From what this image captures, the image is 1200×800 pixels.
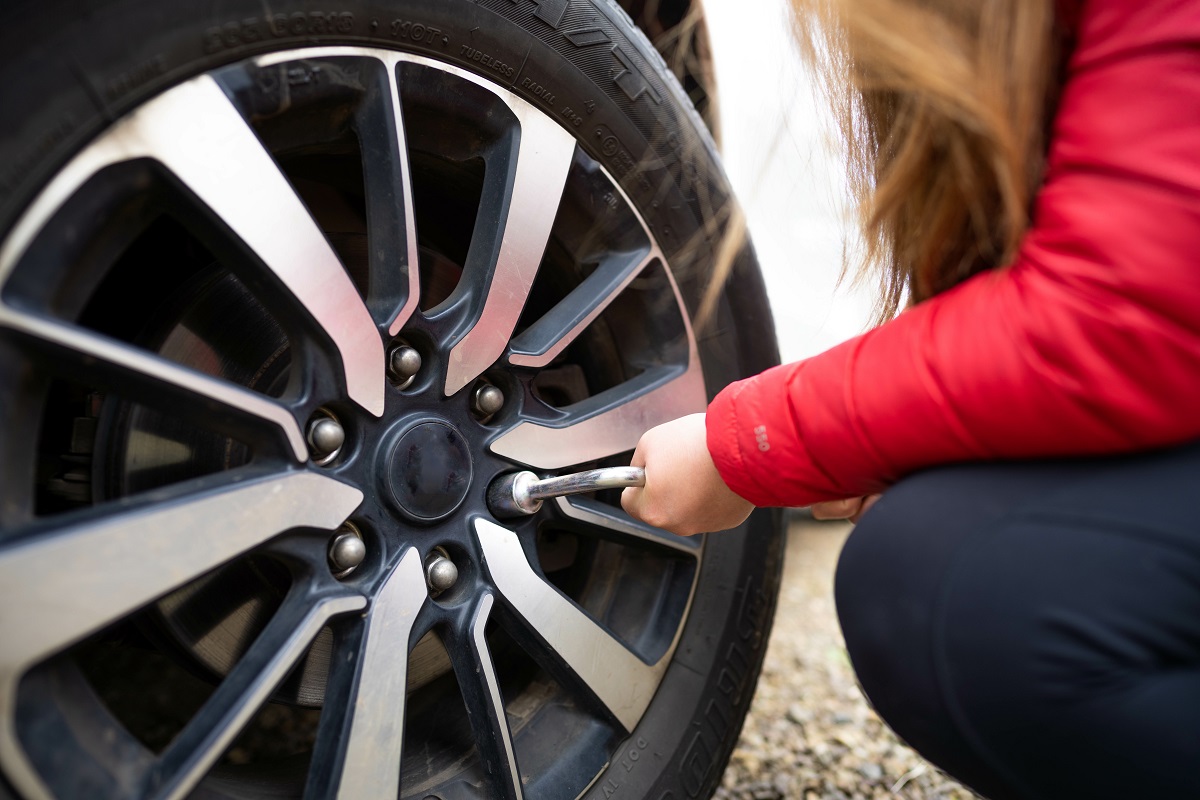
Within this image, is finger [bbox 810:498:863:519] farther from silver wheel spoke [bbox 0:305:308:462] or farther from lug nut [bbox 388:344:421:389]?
silver wheel spoke [bbox 0:305:308:462]

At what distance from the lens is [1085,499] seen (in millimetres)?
747

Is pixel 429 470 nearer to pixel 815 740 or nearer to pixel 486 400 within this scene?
pixel 486 400

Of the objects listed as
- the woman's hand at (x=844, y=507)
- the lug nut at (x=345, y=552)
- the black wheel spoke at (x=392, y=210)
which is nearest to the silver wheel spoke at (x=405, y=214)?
the black wheel spoke at (x=392, y=210)

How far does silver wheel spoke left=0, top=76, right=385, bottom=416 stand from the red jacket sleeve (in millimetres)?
425

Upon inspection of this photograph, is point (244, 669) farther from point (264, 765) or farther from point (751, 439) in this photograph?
point (751, 439)

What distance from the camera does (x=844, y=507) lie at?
3.34 feet

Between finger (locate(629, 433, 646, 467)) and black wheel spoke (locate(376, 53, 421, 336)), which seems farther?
finger (locate(629, 433, 646, 467))

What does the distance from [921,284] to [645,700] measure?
64 cm

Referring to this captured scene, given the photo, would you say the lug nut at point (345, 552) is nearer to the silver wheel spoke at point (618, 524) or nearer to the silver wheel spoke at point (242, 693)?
the silver wheel spoke at point (242, 693)

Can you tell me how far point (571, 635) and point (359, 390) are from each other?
1.31 ft

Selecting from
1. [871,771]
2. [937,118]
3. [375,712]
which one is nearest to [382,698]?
[375,712]

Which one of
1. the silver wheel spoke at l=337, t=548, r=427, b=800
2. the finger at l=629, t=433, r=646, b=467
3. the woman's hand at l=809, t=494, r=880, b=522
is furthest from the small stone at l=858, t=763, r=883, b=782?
the silver wheel spoke at l=337, t=548, r=427, b=800

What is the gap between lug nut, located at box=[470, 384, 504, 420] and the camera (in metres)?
1.07

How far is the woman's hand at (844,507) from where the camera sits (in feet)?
3.29
